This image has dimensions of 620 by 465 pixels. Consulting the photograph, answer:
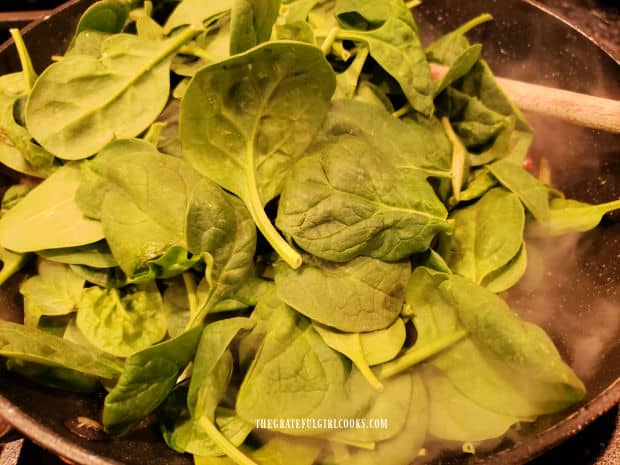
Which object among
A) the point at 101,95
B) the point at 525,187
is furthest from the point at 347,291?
the point at 101,95

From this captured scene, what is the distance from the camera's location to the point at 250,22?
0.52 metres

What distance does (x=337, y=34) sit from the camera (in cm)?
70

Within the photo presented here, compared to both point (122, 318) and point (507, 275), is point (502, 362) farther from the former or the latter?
point (122, 318)

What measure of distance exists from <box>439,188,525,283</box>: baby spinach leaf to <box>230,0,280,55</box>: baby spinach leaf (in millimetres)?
321

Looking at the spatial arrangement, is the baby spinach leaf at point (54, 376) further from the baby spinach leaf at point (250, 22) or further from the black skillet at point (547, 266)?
the baby spinach leaf at point (250, 22)

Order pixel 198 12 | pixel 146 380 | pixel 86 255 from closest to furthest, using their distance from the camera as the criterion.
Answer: pixel 146 380 → pixel 86 255 → pixel 198 12

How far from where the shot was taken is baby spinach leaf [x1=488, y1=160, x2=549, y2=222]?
0.66 meters

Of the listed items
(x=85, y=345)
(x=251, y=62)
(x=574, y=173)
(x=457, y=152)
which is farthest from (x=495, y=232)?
(x=85, y=345)

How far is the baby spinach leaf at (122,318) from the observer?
22.5 inches

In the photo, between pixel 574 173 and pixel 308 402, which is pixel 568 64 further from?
pixel 308 402

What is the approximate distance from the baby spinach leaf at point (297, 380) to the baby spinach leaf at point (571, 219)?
1.06 ft

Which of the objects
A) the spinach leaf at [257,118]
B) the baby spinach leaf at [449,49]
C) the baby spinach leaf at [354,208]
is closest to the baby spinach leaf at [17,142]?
the spinach leaf at [257,118]

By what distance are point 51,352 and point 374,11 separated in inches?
22.7

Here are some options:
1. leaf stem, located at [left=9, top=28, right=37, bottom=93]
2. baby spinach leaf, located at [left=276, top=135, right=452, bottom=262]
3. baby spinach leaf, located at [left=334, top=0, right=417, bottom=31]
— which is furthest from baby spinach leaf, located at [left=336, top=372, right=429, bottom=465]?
leaf stem, located at [left=9, top=28, right=37, bottom=93]
